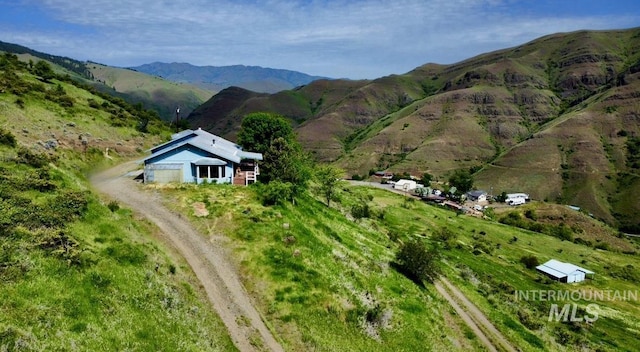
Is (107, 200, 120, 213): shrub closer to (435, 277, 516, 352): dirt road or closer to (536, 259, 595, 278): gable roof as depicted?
(435, 277, 516, 352): dirt road

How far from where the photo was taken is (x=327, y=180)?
2645 inches

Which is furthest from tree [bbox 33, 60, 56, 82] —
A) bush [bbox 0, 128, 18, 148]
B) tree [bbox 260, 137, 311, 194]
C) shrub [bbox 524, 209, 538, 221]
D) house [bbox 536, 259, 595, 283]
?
shrub [bbox 524, 209, 538, 221]

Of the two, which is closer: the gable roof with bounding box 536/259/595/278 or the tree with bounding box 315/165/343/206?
the tree with bounding box 315/165/343/206

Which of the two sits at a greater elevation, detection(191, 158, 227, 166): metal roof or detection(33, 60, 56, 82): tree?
detection(33, 60, 56, 82): tree

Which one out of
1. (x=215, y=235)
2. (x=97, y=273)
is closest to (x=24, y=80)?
(x=215, y=235)

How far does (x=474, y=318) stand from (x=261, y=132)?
38.7m

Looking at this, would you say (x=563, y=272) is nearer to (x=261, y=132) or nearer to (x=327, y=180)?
(x=327, y=180)

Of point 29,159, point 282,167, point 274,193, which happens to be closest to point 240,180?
point 282,167

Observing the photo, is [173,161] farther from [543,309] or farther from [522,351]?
[543,309]

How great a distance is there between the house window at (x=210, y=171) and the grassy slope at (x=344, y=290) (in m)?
2.87

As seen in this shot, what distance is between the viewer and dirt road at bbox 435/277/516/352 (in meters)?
39.6

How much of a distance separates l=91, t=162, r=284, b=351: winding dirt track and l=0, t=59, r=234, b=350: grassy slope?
3.16ft

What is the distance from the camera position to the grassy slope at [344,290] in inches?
1124

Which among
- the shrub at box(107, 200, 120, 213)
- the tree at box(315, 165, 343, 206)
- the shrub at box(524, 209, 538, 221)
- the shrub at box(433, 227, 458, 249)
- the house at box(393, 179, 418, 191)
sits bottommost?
the shrub at box(524, 209, 538, 221)
